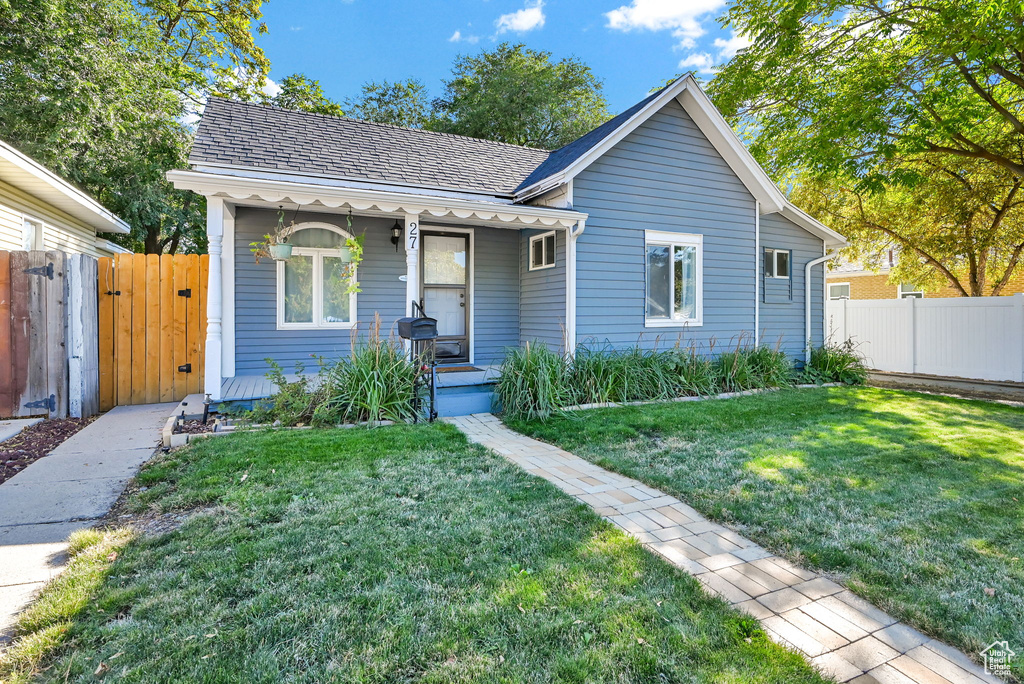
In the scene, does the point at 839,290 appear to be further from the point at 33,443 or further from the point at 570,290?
the point at 33,443

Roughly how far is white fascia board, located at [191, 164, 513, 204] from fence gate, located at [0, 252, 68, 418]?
2.16m

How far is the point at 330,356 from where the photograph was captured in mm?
7910

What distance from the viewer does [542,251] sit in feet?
27.8

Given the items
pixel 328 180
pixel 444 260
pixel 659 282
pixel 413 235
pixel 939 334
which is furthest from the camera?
pixel 939 334

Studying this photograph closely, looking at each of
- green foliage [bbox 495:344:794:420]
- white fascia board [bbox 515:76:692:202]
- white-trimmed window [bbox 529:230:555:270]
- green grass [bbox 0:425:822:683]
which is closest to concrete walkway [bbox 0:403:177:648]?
green grass [bbox 0:425:822:683]

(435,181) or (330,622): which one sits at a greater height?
(435,181)

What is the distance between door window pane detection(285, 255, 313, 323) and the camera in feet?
25.2

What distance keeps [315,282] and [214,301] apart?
1849 mm

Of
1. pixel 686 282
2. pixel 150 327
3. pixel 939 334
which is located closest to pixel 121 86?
pixel 150 327

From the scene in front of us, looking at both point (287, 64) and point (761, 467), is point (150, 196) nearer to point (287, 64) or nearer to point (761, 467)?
point (287, 64)

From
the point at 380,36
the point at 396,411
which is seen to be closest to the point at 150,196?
the point at 380,36

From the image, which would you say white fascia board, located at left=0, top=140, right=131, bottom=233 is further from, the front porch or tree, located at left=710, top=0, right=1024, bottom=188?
tree, located at left=710, top=0, right=1024, bottom=188

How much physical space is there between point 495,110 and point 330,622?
22.9m

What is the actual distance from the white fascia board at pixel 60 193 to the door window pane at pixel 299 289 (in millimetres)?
3607
